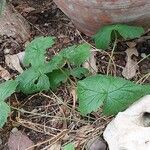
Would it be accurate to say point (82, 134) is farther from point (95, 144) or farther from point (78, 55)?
point (78, 55)

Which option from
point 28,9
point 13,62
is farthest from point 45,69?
point 28,9

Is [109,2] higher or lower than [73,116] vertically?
higher

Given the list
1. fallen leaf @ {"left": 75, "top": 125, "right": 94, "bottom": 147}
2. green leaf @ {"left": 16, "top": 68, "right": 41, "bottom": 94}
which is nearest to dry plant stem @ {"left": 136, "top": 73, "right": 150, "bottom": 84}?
fallen leaf @ {"left": 75, "top": 125, "right": 94, "bottom": 147}

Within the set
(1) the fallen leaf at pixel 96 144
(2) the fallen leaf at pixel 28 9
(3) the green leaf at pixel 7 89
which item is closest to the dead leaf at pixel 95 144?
(1) the fallen leaf at pixel 96 144

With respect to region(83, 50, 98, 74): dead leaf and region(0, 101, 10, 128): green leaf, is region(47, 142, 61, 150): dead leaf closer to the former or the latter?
region(0, 101, 10, 128): green leaf

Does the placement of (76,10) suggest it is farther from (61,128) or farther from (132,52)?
(61,128)

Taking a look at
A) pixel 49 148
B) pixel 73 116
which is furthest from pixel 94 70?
pixel 49 148
